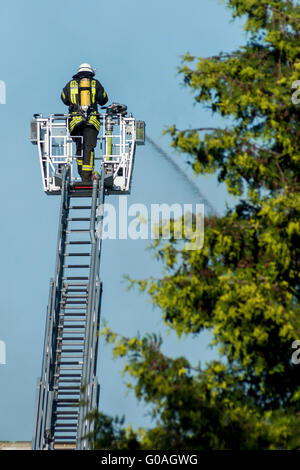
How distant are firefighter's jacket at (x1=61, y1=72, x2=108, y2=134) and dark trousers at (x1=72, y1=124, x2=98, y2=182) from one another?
0.13 m

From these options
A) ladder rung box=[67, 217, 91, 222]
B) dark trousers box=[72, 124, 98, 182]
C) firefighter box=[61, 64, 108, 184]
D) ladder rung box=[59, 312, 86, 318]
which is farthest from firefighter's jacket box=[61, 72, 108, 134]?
ladder rung box=[59, 312, 86, 318]

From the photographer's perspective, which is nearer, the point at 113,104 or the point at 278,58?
the point at 278,58

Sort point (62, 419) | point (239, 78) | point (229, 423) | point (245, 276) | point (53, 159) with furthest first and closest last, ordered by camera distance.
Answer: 1. point (53, 159)
2. point (62, 419)
3. point (239, 78)
4. point (245, 276)
5. point (229, 423)

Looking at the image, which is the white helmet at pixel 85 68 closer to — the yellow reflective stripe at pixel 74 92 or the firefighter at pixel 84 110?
the firefighter at pixel 84 110

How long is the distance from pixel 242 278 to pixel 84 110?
1042 cm

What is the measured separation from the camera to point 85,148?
76.0 feet

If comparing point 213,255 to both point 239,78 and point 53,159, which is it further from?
point 53,159

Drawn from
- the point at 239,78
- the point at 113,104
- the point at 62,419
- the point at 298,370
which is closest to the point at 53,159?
the point at 113,104

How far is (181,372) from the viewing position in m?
13.0

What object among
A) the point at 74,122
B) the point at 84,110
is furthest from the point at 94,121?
the point at 74,122

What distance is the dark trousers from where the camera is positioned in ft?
75.4

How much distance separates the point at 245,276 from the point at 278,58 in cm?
313

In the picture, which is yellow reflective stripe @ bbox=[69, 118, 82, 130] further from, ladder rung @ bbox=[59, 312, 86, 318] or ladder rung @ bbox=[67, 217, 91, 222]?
ladder rung @ bbox=[59, 312, 86, 318]

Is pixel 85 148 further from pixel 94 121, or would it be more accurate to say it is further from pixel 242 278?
pixel 242 278
